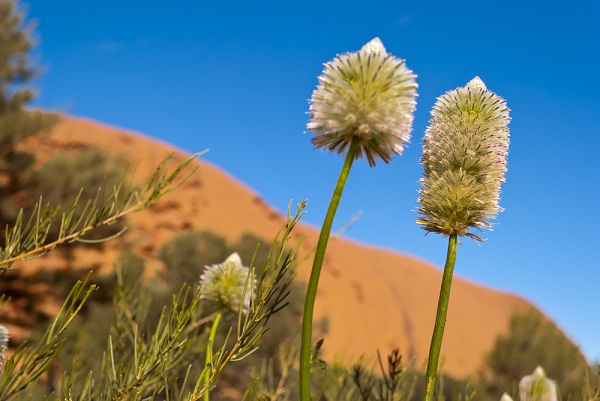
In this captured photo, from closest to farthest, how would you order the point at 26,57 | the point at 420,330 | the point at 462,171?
the point at 462,171 → the point at 26,57 → the point at 420,330

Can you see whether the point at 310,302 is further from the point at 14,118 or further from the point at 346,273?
the point at 346,273

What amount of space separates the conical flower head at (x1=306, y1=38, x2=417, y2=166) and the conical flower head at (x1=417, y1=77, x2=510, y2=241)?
196 mm

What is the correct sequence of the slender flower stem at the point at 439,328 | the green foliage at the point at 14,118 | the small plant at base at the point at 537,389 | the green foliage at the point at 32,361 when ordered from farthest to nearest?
the green foliage at the point at 14,118, the small plant at base at the point at 537,389, the green foliage at the point at 32,361, the slender flower stem at the point at 439,328

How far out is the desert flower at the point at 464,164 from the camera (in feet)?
4.50

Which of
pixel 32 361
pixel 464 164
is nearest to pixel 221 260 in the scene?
pixel 32 361

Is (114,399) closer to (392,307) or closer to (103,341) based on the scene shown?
(103,341)

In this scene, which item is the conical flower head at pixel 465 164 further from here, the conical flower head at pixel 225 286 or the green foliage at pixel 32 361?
the conical flower head at pixel 225 286

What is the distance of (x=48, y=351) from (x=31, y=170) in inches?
695

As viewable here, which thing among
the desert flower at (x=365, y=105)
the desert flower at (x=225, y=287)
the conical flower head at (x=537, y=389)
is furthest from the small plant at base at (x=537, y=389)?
the desert flower at (x=365, y=105)

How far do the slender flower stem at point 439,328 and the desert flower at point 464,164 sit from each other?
75mm

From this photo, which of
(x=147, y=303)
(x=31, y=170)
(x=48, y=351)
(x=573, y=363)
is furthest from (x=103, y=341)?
(x=48, y=351)

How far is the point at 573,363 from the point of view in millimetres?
16922

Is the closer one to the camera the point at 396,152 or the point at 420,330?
the point at 396,152

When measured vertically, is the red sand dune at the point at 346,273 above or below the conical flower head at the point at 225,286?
above
